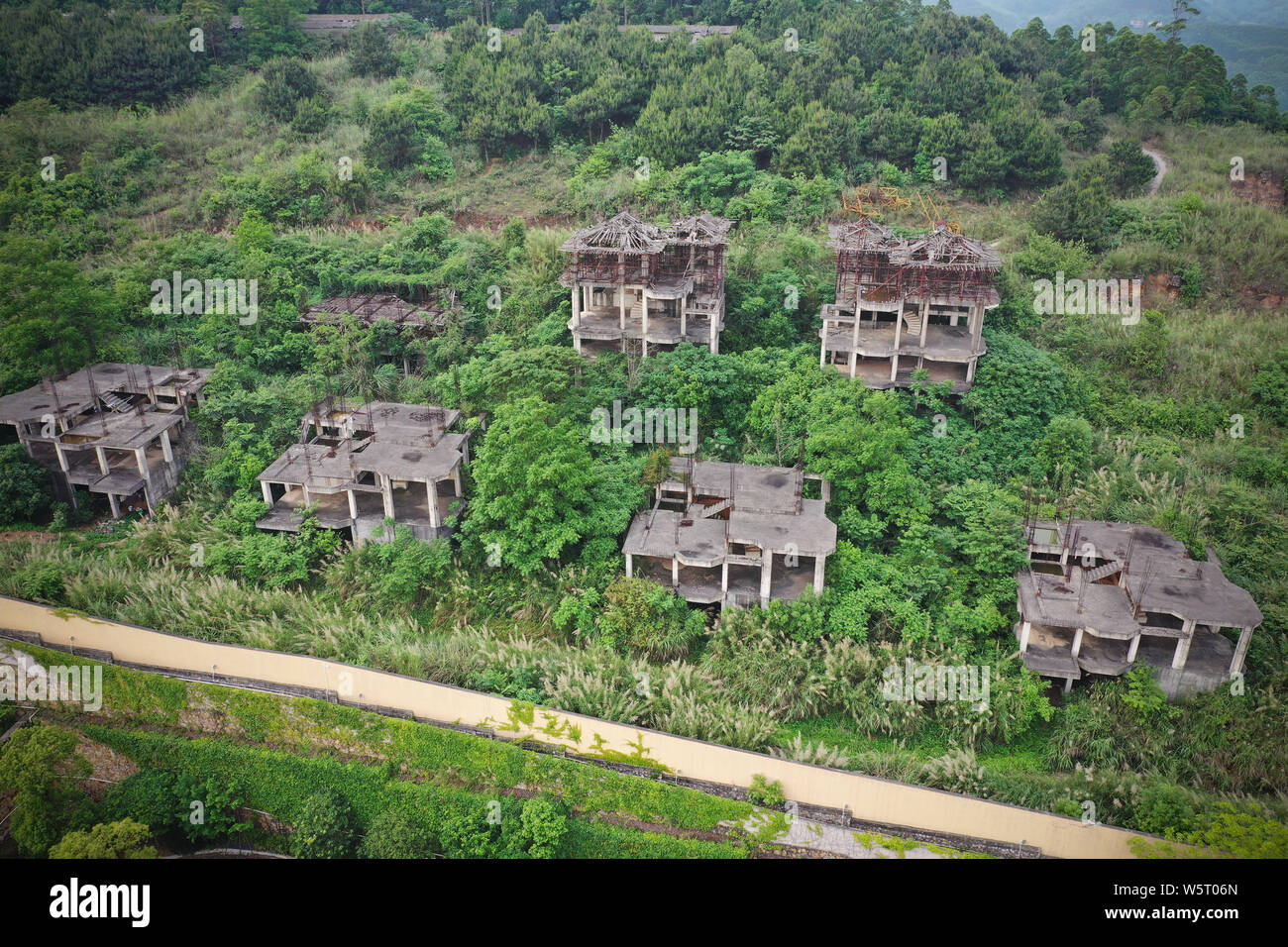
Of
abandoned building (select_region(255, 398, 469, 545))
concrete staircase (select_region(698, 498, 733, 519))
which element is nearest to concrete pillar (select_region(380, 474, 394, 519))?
abandoned building (select_region(255, 398, 469, 545))

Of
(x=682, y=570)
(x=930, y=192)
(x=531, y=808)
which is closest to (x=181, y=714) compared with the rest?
(x=531, y=808)

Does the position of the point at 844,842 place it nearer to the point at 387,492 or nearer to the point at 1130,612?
the point at 1130,612

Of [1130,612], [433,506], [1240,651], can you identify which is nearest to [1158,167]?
[1130,612]

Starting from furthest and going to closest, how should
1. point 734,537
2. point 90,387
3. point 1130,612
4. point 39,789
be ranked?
point 90,387 < point 734,537 < point 1130,612 < point 39,789

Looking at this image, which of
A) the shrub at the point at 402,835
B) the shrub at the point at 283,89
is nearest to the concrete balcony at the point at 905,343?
the shrub at the point at 402,835

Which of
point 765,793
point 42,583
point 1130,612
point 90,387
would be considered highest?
point 90,387

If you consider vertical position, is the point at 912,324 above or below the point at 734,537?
above

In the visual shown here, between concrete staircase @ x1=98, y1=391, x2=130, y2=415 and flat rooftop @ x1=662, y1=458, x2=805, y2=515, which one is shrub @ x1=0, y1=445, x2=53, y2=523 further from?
flat rooftop @ x1=662, y1=458, x2=805, y2=515

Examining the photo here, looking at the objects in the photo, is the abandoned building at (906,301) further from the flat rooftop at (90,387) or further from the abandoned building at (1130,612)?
the flat rooftop at (90,387)
